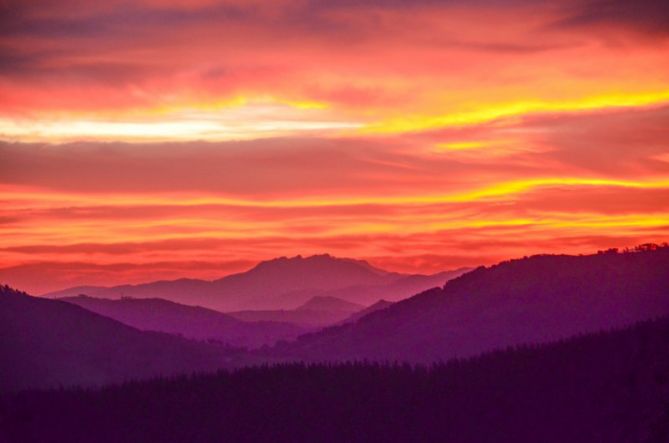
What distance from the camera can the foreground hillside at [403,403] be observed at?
71688 millimetres

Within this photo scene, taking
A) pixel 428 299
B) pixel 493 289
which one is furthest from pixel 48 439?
pixel 428 299

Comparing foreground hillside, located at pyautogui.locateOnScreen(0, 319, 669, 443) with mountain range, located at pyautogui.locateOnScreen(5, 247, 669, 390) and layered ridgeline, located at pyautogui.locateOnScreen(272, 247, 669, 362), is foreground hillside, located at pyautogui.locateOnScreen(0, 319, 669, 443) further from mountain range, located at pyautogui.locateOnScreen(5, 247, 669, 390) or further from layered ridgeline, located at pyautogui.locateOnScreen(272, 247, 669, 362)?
layered ridgeline, located at pyautogui.locateOnScreen(272, 247, 669, 362)

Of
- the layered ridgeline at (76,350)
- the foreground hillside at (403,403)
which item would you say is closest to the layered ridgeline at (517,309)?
the layered ridgeline at (76,350)

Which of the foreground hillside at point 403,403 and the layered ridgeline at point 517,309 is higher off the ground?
the layered ridgeline at point 517,309

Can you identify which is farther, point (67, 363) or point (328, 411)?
point (67, 363)

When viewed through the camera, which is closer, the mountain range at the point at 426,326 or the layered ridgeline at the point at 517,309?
the mountain range at the point at 426,326

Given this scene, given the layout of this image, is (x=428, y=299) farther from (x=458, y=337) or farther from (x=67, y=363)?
(x=67, y=363)

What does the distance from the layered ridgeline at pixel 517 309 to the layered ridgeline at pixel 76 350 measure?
1591 centimetres

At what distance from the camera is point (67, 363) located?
433 ft

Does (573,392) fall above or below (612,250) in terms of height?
below

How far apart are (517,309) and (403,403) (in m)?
76.2

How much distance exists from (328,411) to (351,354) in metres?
77.2

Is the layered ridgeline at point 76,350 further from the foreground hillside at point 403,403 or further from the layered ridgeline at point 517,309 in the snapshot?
the foreground hillside at point 403,403

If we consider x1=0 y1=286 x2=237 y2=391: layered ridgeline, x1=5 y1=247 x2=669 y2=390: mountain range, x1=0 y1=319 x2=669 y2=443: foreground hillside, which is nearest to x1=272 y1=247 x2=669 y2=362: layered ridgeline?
x1=5 y1=247 x2=669 y2=390: mountain range
